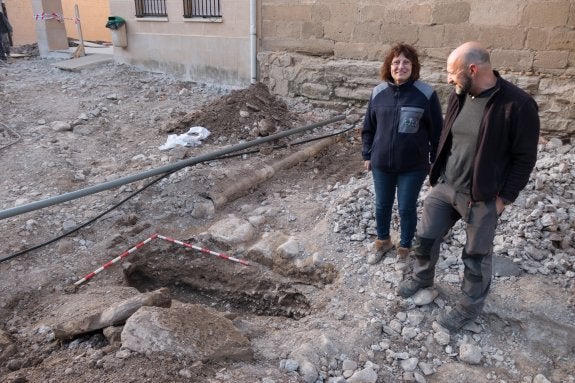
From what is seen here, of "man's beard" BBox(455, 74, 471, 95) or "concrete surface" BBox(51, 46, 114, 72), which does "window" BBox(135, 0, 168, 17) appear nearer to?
"concrete surface" BBox(51, 46, 114, 72)

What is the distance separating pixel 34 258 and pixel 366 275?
3.09 m

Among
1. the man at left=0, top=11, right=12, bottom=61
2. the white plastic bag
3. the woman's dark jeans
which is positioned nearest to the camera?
the woman's dark jeans

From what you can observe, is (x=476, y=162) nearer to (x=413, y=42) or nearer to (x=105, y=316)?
(x=105, y=316)

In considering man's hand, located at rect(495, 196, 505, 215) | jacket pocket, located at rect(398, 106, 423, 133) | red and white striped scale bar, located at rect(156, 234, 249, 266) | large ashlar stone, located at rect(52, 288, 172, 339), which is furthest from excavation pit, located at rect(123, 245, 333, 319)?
man's hand, located at rect(495, 196, 505, 215)

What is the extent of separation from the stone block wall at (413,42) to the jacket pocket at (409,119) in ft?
11.2

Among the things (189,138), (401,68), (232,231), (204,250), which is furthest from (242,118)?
(401,68)

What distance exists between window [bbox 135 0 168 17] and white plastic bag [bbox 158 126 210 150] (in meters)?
4.56

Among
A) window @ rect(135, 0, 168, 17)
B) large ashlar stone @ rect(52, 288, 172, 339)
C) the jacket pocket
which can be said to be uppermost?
window @ rect(135, 0, 168, 17)

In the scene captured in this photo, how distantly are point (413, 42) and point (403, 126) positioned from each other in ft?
12.9

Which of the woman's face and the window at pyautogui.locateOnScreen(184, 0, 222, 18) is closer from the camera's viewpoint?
the woman's face

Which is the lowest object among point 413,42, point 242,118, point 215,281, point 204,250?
point 215,281

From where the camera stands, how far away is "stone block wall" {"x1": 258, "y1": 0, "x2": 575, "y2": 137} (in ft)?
18.6

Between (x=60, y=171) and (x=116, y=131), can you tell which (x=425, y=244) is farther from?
(x=116, y=131)

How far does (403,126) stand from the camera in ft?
10.8
